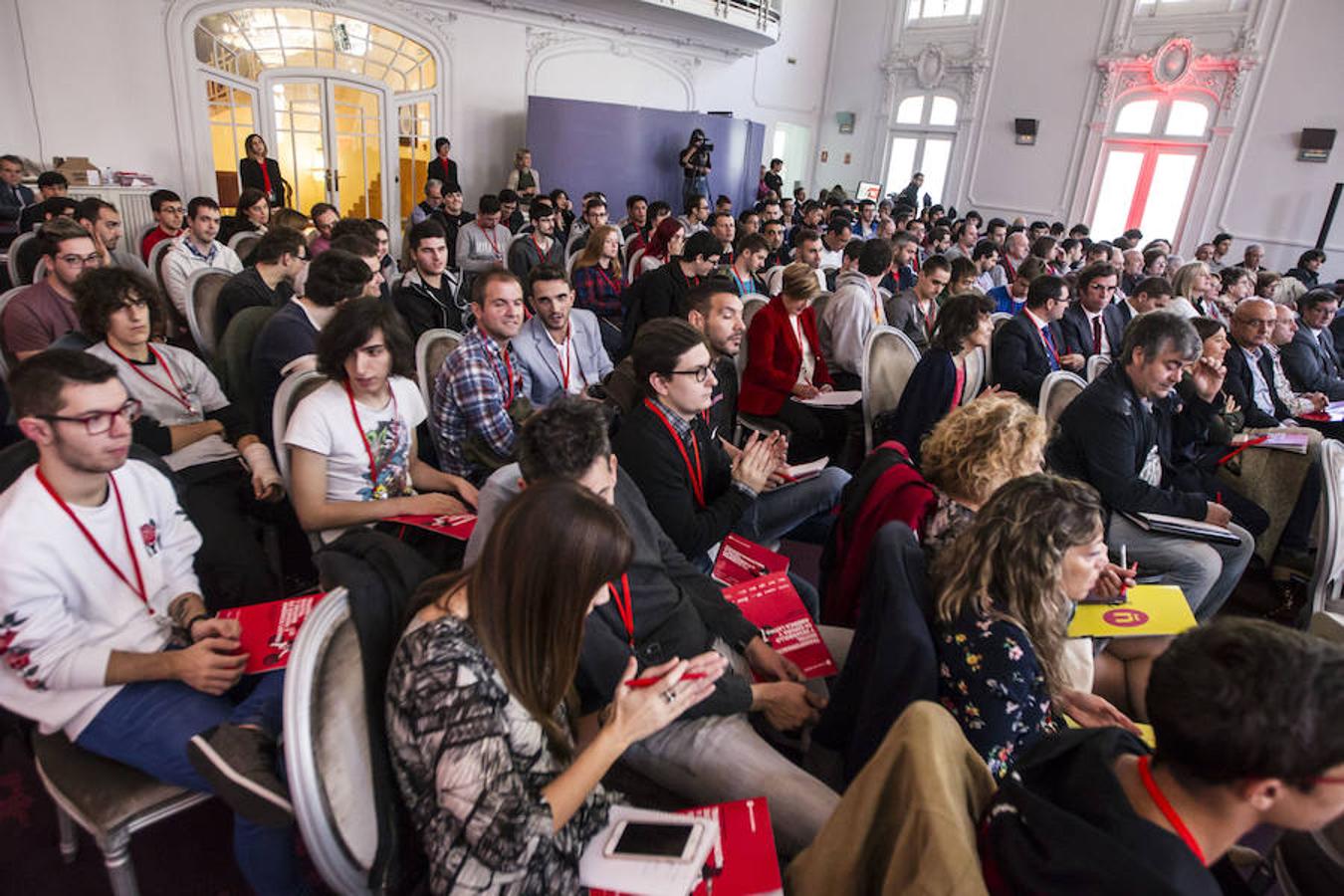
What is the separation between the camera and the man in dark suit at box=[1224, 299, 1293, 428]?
407 cm

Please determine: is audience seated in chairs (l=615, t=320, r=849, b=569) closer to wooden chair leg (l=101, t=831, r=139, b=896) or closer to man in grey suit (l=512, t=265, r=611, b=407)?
man in grey suit (l=512, t=265, r=611, b=407)

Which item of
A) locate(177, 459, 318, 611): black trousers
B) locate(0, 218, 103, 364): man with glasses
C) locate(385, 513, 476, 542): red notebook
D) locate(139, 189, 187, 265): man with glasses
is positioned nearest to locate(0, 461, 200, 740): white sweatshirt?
locate(177, 459, 318, 611): black trousers


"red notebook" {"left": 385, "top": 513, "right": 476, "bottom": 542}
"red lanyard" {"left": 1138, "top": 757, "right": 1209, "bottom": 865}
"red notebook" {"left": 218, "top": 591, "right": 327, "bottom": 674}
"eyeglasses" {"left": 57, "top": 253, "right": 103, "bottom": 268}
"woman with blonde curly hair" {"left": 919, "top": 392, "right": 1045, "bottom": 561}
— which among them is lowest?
"red notebook" {"left": 218, "top": 591, "right": 327, "bottom": 674}

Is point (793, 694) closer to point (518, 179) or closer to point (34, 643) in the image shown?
point (34, 643)

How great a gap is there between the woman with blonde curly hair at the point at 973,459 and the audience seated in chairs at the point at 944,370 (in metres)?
1.02

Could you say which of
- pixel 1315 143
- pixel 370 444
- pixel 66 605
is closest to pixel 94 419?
pixel 66 605

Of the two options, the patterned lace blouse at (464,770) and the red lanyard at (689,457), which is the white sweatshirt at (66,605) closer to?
the patterned lace blouse at (464,770)

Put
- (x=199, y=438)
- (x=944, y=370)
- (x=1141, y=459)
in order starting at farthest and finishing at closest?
(x=944, y=370) < (x=1141, y=459) < (x=199, y=438)

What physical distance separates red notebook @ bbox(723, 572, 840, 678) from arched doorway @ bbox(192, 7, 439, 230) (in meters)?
8.63

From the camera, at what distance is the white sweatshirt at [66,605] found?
140 cm

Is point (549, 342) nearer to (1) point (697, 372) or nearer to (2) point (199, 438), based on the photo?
(1) point (697, 372)

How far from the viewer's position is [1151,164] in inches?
483

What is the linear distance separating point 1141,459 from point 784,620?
1913mm

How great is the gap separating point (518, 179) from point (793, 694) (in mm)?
9431
